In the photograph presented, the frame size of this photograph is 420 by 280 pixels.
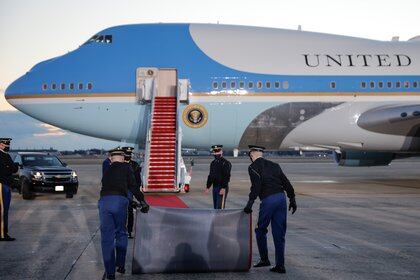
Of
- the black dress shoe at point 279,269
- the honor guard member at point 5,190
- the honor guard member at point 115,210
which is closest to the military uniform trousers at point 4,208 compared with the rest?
the honor guard member at point 5,190

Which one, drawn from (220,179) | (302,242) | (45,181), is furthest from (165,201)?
(302,242)

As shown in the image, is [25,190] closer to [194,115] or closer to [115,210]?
[194,115]

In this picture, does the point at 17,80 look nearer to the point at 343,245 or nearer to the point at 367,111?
the point at 367,111

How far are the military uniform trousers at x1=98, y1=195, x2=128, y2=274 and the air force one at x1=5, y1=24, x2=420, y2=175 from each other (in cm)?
1419

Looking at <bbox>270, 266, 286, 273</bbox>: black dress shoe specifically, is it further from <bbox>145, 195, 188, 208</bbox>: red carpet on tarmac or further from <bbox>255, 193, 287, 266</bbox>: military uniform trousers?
<bbox>145, 195, 188, 208</bbox>: red carpet on tarmac

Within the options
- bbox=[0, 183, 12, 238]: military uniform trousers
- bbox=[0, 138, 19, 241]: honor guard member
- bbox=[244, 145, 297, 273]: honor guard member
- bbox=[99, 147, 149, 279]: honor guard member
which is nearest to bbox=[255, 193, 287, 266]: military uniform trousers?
bbox=[244, 145, 297, 273]: honor guard member

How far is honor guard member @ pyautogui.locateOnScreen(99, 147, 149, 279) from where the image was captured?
302 inches

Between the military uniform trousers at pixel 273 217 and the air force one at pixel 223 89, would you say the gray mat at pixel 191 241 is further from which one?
the air force one at pixel 223 89

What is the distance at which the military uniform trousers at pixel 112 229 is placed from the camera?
7.64 meters

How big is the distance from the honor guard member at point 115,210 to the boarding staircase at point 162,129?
38.3 feet

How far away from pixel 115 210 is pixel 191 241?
3.94 feet

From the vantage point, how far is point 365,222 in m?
13.0

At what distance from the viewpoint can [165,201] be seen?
1747cm

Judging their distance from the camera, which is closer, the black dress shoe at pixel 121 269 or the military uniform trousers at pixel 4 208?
the black dress shoe at pixel 121 269
